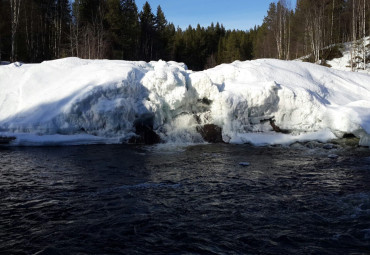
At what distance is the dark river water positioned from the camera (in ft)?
16.4

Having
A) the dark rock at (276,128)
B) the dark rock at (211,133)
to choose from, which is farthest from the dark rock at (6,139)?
the dark rock at (276,128)

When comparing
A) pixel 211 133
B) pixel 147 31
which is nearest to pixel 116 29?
pixel 147 31

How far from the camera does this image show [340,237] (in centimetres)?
516

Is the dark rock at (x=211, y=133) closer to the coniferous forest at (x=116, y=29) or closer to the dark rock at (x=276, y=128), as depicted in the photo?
the dark rock at (x=276, y=128)

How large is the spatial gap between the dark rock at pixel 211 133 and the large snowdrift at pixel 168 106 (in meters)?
0.22

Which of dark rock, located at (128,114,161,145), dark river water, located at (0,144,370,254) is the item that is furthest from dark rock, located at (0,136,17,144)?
dark rock, located at (128,114,161,145)

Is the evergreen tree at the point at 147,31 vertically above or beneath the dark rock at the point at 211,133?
above

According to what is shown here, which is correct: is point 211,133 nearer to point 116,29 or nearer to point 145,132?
point 145,132

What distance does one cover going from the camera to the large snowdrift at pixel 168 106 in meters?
14.5

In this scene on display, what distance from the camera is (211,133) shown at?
15.6 metres

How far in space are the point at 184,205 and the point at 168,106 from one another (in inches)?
384

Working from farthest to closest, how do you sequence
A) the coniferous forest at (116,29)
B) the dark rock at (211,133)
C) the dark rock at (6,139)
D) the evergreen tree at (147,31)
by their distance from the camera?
1. the evergreen tree at (147,31)
2. the coniferous forest at (116,29)
3. the dark rock at (211,133)
4. the dark rock at (6,139)

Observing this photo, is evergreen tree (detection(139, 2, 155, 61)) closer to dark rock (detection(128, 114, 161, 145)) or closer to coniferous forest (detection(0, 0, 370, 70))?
coniferous forest (detection(0, 0, 370, 70))

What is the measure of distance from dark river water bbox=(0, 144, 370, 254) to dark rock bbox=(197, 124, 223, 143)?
12.9ft
